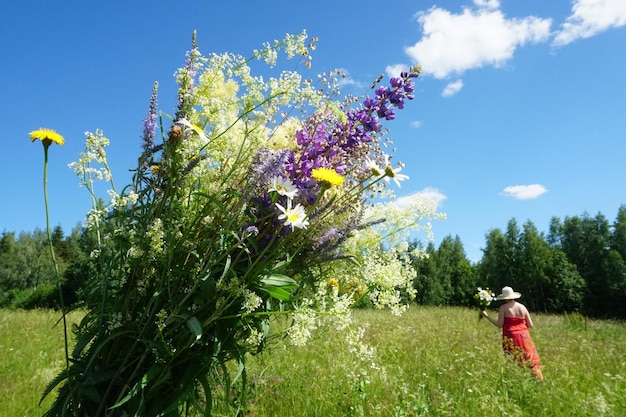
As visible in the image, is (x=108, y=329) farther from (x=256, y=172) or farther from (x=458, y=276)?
(x=458, y=276)

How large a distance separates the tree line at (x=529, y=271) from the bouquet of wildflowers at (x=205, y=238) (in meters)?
34.2

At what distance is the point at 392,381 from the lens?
12.2ft

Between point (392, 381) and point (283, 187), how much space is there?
9.89ft

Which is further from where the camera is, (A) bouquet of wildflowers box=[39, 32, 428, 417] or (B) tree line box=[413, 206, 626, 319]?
(B) tree line box=[413, 206, 626, 319]

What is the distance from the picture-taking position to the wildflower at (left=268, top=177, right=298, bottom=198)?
1.28 meters

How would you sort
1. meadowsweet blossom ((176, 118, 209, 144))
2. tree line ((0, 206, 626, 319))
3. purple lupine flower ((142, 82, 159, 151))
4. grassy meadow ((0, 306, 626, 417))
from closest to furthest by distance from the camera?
1. meadowsweet blossom ((176, 118, 209, 144))
2. purple lupine flower ((142, 82, 159, 151))
3. grassy meadow ((0, 306, 626, 417))
4. tree line ((0, 206, 626, 319))

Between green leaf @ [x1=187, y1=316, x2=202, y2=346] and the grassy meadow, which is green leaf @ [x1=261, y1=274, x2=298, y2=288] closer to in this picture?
green leaf @ [x1=187, y1=316, x2=202, y2=346]

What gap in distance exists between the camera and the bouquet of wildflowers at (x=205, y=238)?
132 centimetres

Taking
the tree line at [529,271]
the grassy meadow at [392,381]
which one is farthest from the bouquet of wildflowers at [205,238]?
the tree line at [529,271]

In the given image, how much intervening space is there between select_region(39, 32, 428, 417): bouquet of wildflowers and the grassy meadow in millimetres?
400

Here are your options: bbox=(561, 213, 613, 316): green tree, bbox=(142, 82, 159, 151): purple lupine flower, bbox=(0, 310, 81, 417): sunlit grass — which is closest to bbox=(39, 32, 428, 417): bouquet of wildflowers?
bbox=(142, 82, 159, 151): purple lupine flower

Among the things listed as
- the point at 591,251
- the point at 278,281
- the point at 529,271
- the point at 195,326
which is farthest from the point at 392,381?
the point at 591,251

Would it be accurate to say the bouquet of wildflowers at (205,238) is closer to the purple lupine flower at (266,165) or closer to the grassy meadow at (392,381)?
the purple lupine flower at (266,165)

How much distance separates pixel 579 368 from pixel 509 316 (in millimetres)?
1672
